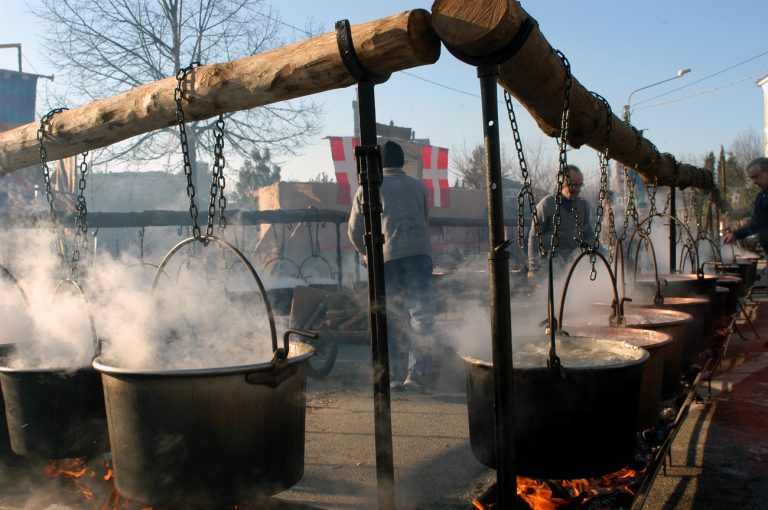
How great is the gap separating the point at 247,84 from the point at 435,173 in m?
16.2

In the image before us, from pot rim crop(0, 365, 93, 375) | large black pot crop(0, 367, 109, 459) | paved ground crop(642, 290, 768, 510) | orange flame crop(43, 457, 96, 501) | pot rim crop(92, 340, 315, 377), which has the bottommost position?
paved ground crop(642, 290, 768, 510)

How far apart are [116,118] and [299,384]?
5.58ft

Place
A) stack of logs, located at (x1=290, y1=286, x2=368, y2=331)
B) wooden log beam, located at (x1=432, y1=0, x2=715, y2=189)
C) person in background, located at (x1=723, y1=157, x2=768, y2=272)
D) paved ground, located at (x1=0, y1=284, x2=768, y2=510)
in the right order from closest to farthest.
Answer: wooden log beam, located at (x1=432, y1=0, x2=715, y2=189) < paved ground, located at (x1=0, y1=284, x2=768, y2=510) < stack of logs, located at (x1=290, y1=286, x2=368, y2=331) < person in background, located at (x1=723, y1=157, x2=768, y2=272)

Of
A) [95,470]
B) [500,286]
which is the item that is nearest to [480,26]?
[500,286]

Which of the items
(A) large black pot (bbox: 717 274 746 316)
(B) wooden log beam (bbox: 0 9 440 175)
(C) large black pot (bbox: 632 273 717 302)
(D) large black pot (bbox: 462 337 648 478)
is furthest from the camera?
(A) large black pot (bbox: 717 274 746 316)

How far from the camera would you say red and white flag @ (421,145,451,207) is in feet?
59.7

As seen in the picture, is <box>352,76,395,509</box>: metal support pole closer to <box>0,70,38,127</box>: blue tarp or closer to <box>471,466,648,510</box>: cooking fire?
<box>471,466,648,510</box>: cooking fire

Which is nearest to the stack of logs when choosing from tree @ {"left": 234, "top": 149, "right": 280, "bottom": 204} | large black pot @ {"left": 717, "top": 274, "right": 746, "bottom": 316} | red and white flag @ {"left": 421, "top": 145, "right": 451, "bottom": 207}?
large black pot @ {"left": 717, "top": 274, "right": 746, "bottom": 316}

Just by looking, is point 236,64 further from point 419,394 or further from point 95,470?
point 419,394

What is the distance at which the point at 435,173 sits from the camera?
18.5 meters

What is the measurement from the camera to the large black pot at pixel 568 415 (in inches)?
95.8

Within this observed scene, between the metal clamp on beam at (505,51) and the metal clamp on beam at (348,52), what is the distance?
32 cm

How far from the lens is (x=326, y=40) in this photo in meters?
2.32

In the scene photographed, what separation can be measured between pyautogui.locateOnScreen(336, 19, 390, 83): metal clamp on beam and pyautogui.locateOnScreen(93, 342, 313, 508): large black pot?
45.1 inches
